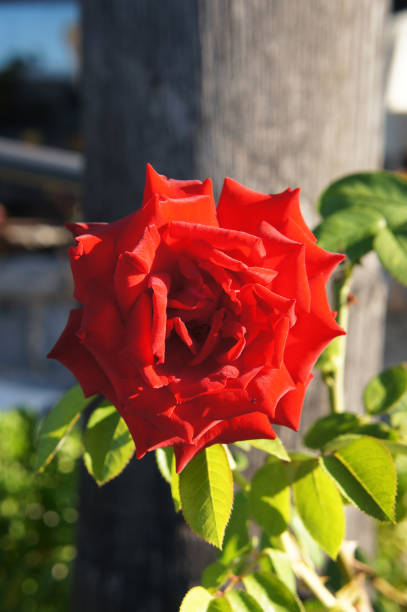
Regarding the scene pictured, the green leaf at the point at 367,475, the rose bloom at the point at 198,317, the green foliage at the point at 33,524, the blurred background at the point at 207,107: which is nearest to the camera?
the rose bloom at the point at 198,317

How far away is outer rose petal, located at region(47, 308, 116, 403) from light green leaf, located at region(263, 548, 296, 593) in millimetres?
302

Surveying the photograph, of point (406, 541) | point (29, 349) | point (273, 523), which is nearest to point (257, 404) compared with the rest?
point (273, 523)

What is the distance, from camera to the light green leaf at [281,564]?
1.98ft

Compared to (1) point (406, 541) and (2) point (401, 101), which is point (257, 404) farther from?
(2) point (401, 101)

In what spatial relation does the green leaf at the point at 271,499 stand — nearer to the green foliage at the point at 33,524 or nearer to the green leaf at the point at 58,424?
the green leaf at the point at 58,424

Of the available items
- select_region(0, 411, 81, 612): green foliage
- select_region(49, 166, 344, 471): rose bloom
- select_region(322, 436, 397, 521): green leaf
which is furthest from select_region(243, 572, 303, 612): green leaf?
select_region(0, 411, 81, 612): green foliage

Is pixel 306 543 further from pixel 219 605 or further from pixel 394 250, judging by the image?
pixel 394 250

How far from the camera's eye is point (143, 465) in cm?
96

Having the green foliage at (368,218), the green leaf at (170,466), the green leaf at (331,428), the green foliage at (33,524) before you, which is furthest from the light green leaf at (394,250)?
the green foliage at (33,524)

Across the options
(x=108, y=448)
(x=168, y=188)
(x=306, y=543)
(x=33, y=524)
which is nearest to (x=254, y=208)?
(x=168, y=188)

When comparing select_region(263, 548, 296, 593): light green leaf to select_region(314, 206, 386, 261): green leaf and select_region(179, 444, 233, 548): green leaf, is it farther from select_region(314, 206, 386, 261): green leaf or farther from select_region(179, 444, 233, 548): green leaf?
select_region(314, 206, 386, 261): green leaf

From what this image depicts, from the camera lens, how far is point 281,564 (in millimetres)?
609

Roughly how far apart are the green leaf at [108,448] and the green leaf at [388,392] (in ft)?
0.97

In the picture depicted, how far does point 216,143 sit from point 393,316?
2.69 meters
